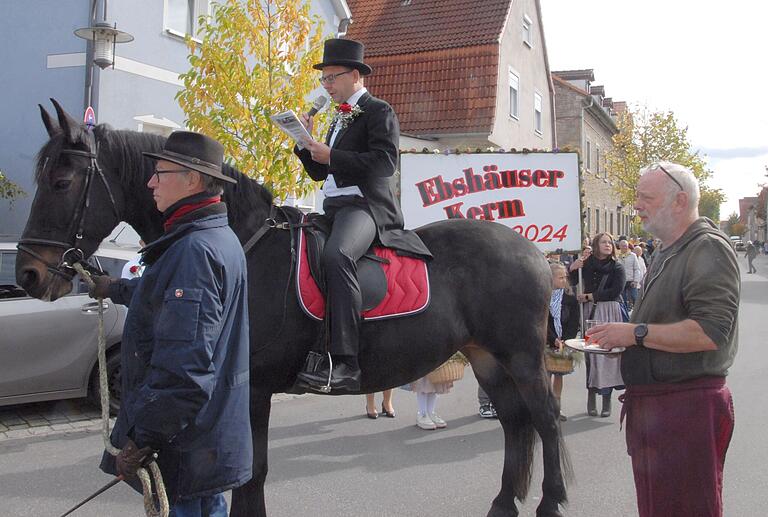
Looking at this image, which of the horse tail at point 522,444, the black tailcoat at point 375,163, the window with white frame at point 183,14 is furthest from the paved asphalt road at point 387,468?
the window with white frame at point 183,14

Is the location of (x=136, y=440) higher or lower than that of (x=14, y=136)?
lower

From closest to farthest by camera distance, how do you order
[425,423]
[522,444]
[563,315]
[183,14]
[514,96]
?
[522,444], [425,423], [563,315], [183,14], [514,96]

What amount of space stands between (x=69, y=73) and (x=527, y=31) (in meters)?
16.9

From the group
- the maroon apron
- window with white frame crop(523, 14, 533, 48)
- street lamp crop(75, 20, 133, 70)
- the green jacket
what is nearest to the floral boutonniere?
the green jacket

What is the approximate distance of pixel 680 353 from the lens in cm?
276

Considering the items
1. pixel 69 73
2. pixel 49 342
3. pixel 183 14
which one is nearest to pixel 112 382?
pixel 49 342

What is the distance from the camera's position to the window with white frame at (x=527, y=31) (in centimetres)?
2388

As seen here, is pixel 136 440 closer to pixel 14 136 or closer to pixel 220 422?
pixel 220 422

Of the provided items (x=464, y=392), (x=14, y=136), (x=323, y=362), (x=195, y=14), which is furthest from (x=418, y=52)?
(x=323, y=362)

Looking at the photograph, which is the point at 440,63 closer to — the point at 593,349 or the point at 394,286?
the point at 394,286

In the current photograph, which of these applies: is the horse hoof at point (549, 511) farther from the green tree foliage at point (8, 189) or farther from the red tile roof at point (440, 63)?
the red tile roof at point (440, 63)

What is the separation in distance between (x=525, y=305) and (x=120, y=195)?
102 inches

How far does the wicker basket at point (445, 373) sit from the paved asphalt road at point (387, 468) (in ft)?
1.71

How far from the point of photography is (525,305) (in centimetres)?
471
